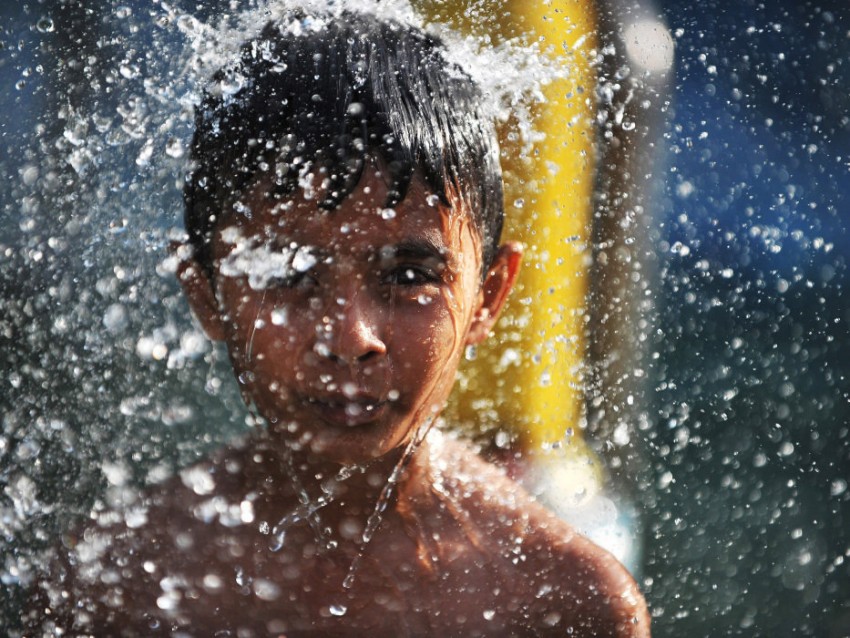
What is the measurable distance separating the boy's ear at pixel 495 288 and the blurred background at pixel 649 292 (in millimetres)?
420

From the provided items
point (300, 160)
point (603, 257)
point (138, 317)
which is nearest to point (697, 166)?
point (603, 257)

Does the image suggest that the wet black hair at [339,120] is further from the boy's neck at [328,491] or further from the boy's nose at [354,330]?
the boy's neck at [328,491]

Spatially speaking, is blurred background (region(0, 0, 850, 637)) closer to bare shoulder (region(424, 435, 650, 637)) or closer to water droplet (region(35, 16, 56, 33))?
water droplet (region(35, 16, 56, 33))

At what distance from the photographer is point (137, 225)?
1.41 metres

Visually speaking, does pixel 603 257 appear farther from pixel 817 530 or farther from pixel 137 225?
pixel 137 225

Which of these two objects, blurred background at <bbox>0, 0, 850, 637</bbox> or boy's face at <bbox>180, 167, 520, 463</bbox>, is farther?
blurred background at <bbox>0, 0, 850, 637</bbox>

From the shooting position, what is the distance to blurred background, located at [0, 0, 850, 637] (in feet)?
4.77

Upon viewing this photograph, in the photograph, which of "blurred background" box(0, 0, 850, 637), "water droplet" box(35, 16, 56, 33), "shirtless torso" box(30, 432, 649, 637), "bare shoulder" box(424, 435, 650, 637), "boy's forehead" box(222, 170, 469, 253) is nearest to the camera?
"boy's forehead" box(222, 170, 469, 253)

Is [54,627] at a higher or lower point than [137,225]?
lower

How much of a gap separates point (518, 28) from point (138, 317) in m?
0.96

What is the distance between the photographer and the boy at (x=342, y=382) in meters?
1.10


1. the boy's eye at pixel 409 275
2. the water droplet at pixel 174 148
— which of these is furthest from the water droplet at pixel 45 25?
the boy's eye at pixel 409 275

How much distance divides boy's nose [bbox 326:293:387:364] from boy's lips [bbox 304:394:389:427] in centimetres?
8

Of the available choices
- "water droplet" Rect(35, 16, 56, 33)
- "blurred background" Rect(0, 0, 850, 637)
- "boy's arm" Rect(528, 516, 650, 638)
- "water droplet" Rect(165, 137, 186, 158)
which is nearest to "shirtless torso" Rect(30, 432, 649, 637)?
"boy's arm" Rect(528, 516, 650, 638)
